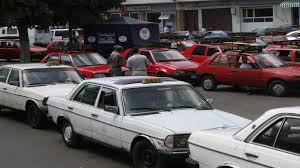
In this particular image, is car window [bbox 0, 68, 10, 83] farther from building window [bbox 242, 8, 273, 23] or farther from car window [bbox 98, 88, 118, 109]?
building window [bbox 242, 8, 273, 23]

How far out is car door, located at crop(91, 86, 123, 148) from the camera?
8570 millimetres

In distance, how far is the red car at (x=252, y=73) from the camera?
57.5 feet

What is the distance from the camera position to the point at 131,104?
28.5 feet

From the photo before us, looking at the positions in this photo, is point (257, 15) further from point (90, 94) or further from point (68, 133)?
point (90, 94)

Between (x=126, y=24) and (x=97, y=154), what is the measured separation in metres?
18.7

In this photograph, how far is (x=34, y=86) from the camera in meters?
13.1

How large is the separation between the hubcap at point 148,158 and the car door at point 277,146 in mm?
2254

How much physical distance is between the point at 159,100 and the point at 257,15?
157 ft

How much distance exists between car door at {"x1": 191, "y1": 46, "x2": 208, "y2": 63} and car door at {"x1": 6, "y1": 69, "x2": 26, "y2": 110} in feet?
37.0

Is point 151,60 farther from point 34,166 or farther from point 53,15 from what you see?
→ point 34,166

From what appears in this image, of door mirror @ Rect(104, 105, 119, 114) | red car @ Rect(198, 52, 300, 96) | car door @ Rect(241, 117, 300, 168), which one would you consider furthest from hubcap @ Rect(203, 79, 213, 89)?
car door @ Rect(241, 117, 300, 168)

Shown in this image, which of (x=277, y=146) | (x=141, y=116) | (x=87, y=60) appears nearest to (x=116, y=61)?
(x=87, y=60)

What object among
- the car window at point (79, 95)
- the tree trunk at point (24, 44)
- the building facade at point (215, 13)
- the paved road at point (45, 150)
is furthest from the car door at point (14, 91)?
the building facade at point (215, 13)

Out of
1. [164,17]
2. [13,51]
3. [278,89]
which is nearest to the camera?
[278,89]
